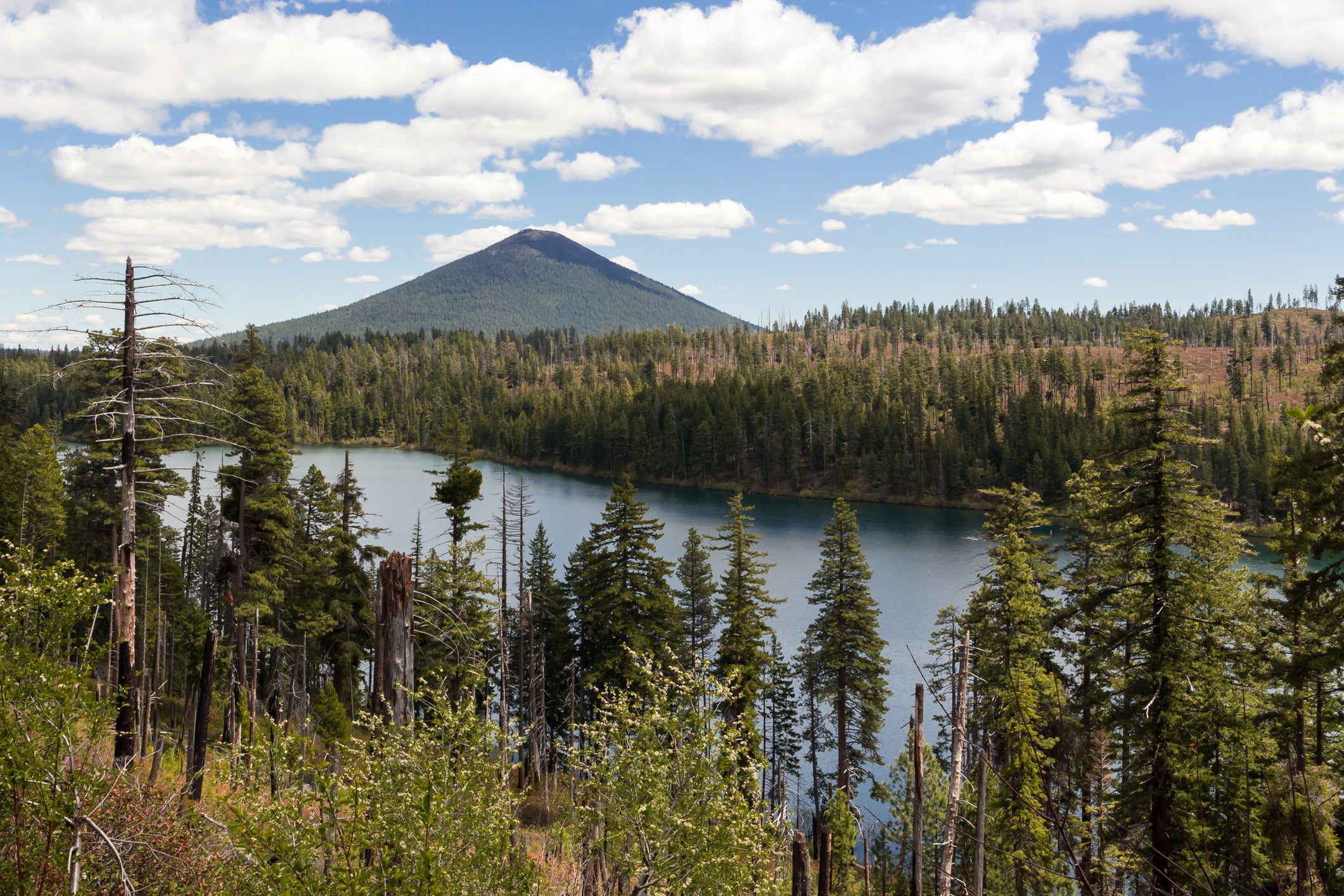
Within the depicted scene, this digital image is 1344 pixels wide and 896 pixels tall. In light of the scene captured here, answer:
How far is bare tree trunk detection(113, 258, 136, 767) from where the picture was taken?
44.9 feet

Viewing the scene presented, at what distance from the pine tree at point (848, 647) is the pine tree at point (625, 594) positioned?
5.81 m

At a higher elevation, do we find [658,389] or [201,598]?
[658,389]

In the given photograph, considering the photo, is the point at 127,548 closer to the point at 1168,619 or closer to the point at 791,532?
the point at 1168,619

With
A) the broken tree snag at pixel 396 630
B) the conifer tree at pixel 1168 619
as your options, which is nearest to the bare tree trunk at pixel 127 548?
the broken tree snag at pixel 396 630

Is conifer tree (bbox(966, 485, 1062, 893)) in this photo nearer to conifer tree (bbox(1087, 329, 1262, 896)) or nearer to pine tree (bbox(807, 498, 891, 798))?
conifer tree (bbox(1087, 329, 1262, 896))

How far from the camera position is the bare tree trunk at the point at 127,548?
44.9 feet

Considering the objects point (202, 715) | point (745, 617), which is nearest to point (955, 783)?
point (202, 715)

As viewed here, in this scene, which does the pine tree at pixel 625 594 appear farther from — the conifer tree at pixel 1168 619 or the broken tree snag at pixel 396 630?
the broken tree snag at pixel 396 630

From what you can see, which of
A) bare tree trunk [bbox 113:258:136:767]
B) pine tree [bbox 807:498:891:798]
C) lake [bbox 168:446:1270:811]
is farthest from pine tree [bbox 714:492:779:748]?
bare tree trunk [bbox 113:258:136:767]

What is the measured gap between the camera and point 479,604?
30531 millimetres

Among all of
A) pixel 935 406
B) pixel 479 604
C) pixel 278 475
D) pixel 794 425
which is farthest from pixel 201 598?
pixel 935 406

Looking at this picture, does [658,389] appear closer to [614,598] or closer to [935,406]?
[935,406]

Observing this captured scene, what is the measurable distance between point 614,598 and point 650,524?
3198 millimetres

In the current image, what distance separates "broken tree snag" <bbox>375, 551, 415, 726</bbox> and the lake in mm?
20638
